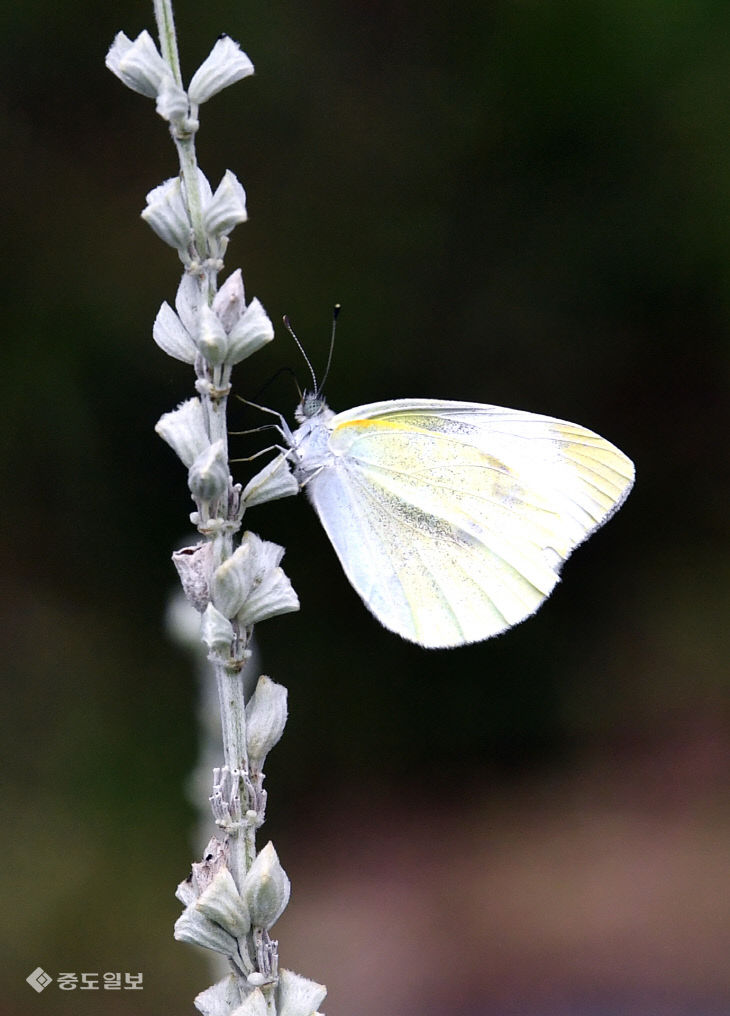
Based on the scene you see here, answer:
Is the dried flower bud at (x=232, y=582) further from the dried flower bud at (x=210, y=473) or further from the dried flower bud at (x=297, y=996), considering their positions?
the dried flower bud at (x=297, y=996)

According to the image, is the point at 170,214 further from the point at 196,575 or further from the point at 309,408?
the point at 309,408

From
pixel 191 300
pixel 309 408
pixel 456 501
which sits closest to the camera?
pixel 191 300

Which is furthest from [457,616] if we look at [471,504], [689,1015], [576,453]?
[689,1015]

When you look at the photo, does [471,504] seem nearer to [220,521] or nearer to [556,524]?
[556,524]

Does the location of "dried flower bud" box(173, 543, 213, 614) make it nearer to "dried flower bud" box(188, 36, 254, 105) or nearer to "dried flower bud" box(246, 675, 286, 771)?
"dried flower bud" box(246, 675, 286, 771)

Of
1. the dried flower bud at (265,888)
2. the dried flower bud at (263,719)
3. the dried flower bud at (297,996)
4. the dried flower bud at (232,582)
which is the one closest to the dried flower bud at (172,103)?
the dried flower bud at (232,582)

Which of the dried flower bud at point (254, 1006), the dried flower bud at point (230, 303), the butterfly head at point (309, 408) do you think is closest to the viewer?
the dried flower bud at point (254, 1006)

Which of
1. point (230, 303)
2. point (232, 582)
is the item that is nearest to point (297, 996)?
point (232, 582)

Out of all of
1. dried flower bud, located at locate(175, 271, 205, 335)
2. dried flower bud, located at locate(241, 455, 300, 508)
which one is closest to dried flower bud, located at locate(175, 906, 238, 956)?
dried flower bud, located at locate(241, 455, 300, 508)
